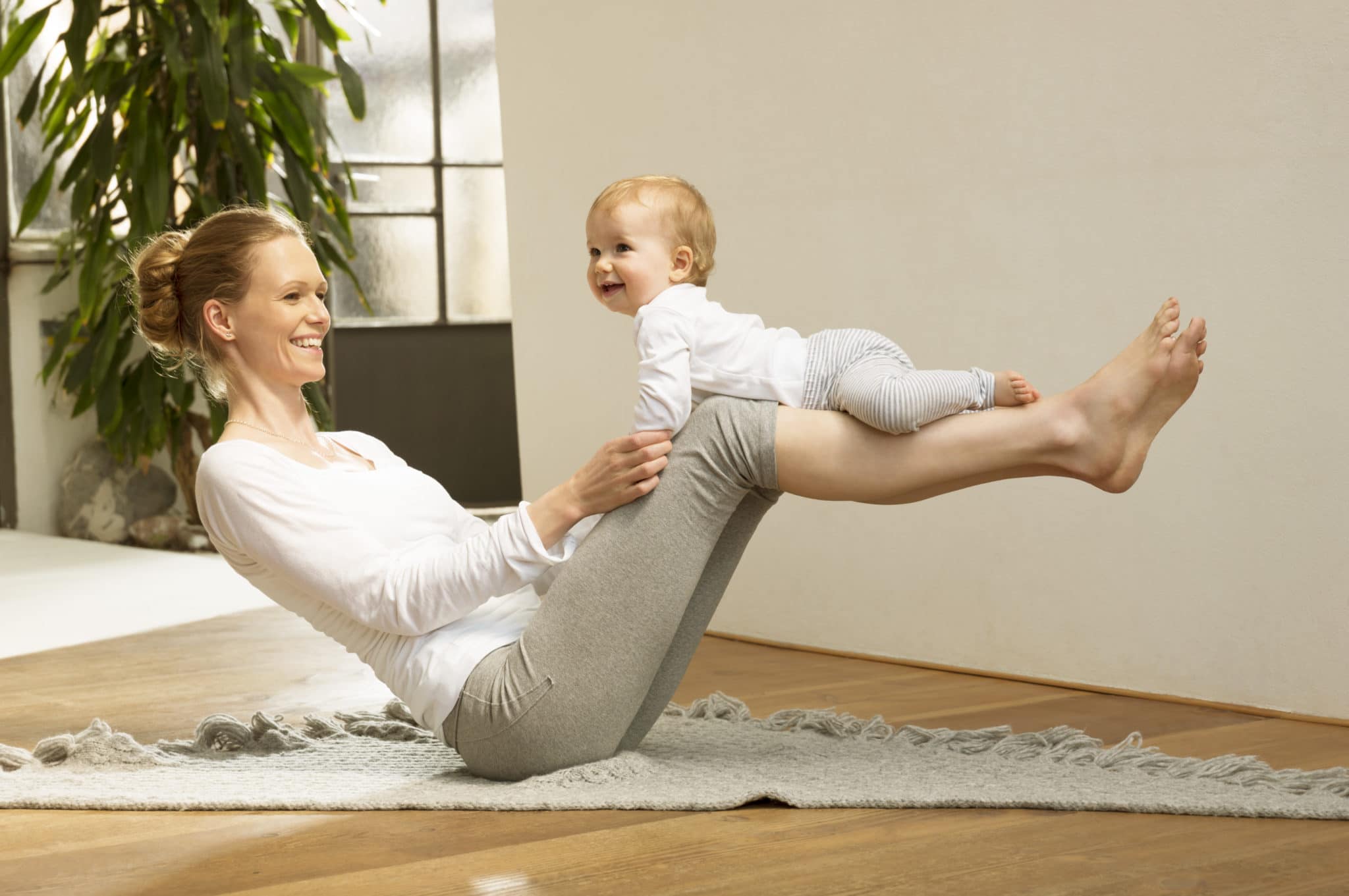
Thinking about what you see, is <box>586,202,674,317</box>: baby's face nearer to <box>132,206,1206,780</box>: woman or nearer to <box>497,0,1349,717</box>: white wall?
<box>132,206,1206,780</box>: woman

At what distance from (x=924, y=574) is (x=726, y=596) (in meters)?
0.59

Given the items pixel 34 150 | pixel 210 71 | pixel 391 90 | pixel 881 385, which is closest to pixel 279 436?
pixel 881 385

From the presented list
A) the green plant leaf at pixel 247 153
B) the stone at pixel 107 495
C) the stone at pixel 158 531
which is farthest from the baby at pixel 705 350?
the stone at pixel 107 495

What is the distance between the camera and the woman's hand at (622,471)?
1737mm

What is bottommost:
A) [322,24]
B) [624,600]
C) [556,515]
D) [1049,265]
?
[624,600]

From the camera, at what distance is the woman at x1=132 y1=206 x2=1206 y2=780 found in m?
1.74

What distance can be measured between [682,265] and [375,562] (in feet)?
1.91

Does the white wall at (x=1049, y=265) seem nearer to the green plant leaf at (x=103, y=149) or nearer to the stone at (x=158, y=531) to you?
the green plant leaf at (x=103, y=149)

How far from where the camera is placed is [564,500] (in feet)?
5.88

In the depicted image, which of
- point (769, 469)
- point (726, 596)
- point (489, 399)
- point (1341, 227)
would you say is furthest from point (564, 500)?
point (489, 399)

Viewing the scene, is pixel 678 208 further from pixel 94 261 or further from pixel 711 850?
pixel 94 261

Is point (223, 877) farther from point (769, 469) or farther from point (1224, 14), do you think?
point (1224, 14)

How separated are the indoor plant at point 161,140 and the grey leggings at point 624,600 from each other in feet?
8.70

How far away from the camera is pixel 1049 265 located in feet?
8.73
